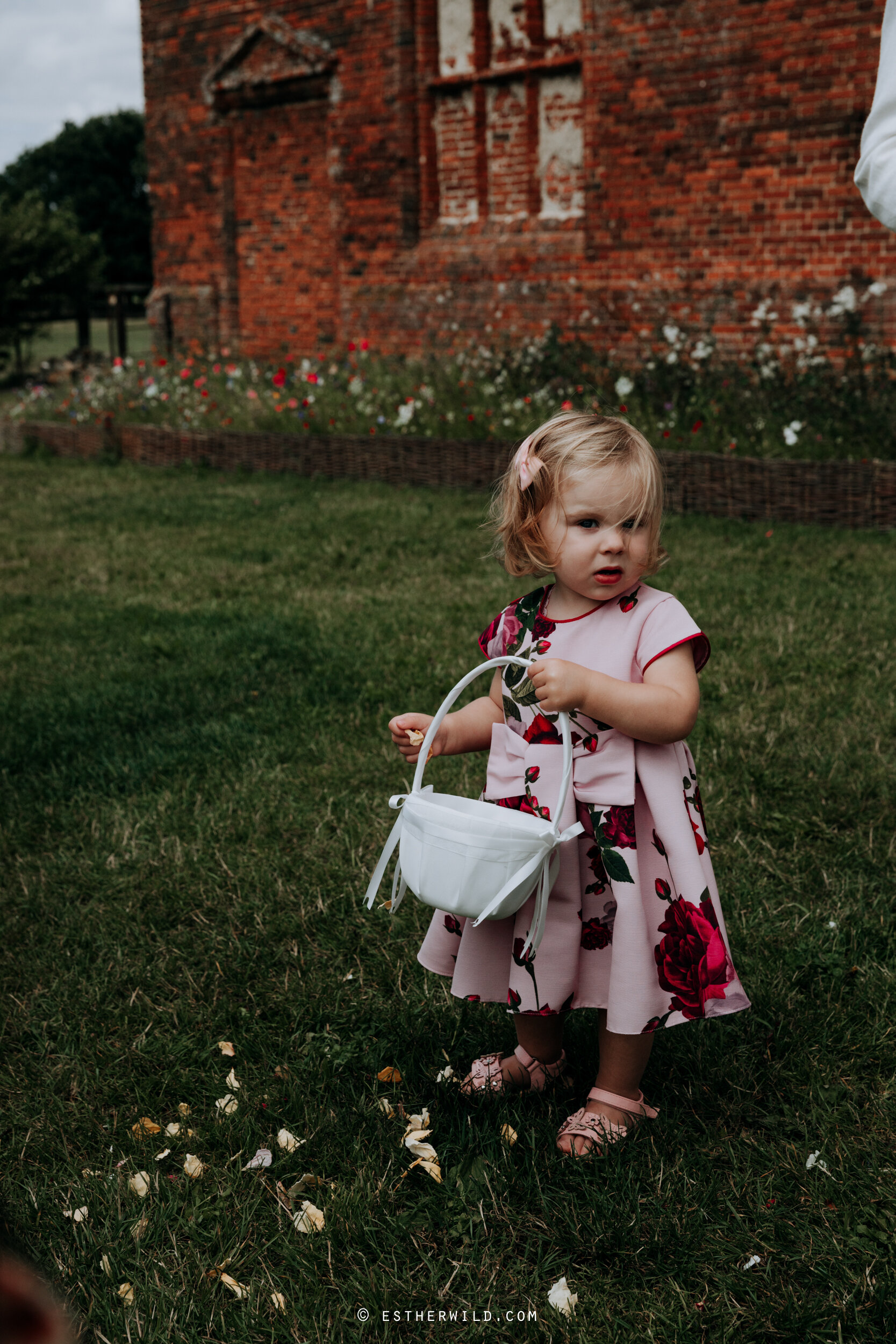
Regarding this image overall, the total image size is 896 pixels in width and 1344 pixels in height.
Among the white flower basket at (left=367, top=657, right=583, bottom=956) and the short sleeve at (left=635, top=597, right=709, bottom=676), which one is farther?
the short sleeve at (left=635, top=597, right=709, bottom=676)

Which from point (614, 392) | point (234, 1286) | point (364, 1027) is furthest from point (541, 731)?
point (614, 392)

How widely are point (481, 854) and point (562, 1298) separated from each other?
2.21 feet

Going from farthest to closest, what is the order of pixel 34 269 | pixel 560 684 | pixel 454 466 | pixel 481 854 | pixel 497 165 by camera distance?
pixel 34 269, pixel 497 165, pixel 454 466, pixel 560 684, pixel 481 854

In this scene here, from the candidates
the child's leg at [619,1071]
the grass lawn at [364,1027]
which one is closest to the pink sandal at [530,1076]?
the grass lawn at [364,1027]

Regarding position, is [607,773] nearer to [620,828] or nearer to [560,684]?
[620,828]

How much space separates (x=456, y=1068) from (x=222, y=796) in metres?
1.43

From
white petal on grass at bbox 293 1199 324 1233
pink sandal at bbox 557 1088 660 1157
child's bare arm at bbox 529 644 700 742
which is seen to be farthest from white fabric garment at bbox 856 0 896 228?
white petal on grass at bbox 293 1199 324 1233

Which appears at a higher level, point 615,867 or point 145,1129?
point 615,867

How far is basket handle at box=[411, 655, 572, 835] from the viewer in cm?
179

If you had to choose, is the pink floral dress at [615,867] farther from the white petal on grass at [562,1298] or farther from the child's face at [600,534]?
the white petal on grass at [562,1298]

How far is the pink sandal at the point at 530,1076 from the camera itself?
7.24 feet

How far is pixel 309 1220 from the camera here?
189 centimetres

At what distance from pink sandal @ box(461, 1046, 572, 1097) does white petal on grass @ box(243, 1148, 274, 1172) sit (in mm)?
389

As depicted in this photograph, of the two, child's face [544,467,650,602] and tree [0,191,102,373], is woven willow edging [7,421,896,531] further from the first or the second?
tree [0,191,102,373]
